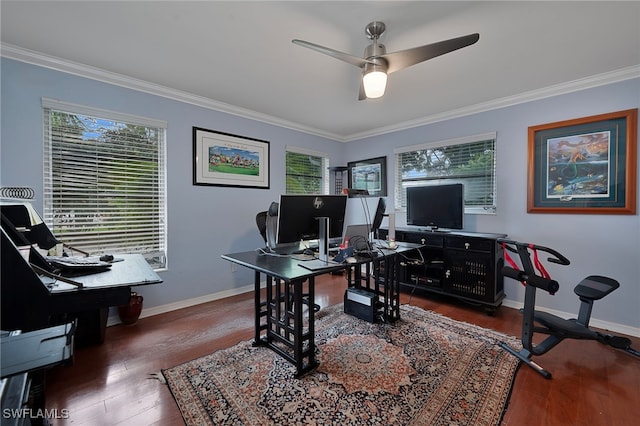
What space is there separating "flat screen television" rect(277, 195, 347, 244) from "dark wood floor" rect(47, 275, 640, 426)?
122 cm

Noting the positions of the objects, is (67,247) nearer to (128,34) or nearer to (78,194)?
(78,194)

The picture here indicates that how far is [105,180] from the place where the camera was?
9.01 feet

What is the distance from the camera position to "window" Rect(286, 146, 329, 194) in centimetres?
442

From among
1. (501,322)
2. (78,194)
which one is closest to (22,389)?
(78,194)

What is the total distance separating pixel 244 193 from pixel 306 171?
4.33ft

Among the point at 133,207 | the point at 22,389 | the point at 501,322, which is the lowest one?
the point at 501,322

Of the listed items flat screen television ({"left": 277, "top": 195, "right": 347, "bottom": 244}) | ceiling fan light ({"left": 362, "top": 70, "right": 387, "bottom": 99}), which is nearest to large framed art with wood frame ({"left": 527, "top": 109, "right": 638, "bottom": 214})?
ceiling fan light ({"left": 362, "top": 70, "right": 387, "bottom": 99})

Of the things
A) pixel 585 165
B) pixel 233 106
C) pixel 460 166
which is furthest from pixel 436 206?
pixel 233 106

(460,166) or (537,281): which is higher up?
(460,166)

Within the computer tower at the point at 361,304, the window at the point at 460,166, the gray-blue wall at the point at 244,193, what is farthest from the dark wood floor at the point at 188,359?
the window at the point at 460,166

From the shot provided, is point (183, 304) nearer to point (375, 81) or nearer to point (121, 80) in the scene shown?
point (121, 80)

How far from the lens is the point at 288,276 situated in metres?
1.68

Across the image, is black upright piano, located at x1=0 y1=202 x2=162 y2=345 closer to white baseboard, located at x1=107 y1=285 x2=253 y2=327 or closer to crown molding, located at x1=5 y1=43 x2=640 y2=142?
white baseboard, located at x1=107 y1=285 x2=253 y2=327

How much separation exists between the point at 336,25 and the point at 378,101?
159 cm
